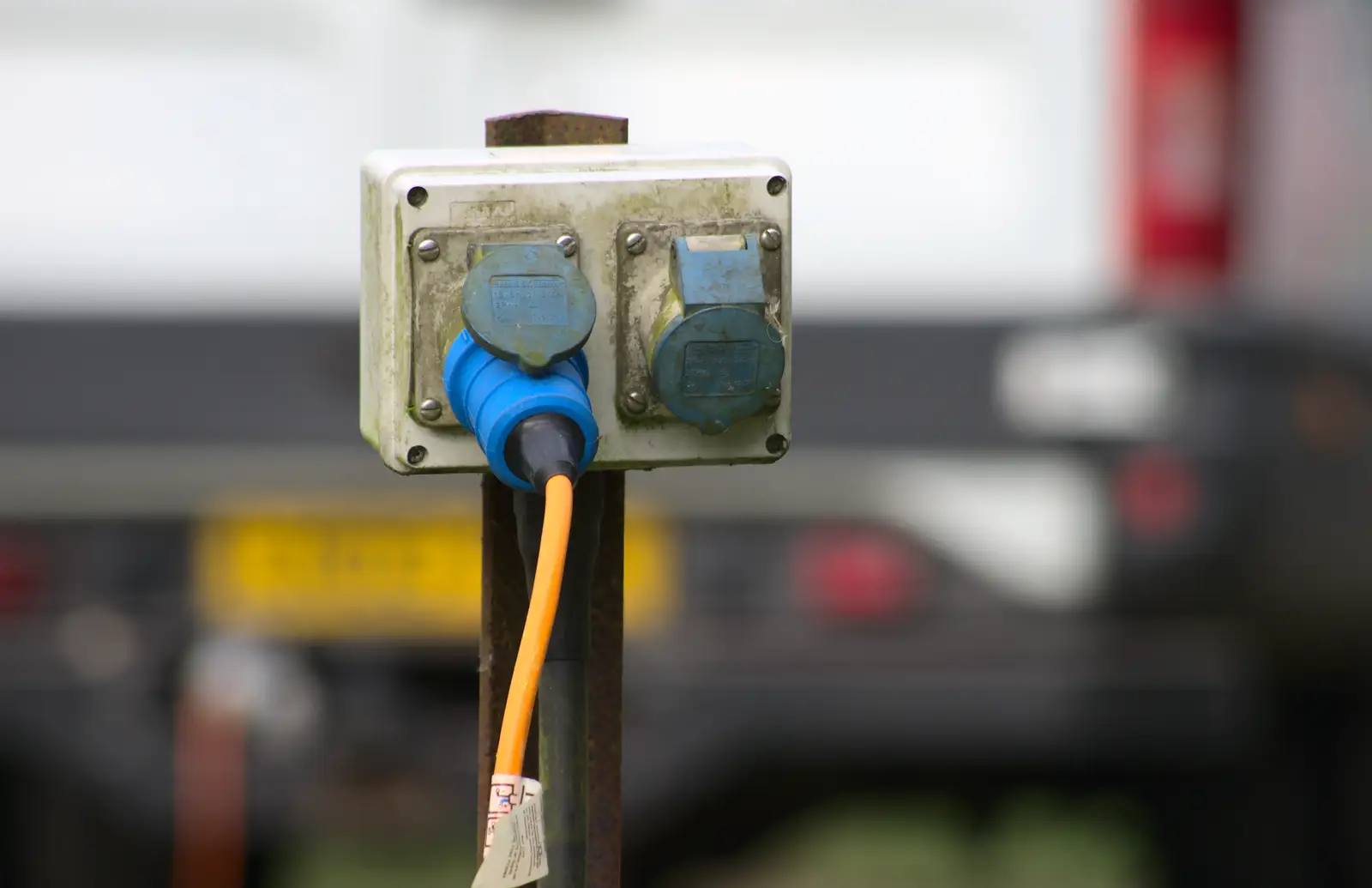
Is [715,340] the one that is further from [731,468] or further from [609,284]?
[731,468]

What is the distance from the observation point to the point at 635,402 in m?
1.48

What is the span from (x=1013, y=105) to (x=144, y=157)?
136 cm

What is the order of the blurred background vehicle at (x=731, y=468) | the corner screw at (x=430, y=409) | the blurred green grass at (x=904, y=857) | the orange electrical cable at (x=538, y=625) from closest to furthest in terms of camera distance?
the orange electrical cable at (x=538, y=625) < the corner screw at (x=430, y=409) < the blurred background vehicle at (x=731, y=468) < the blurred green grass at (x=904, y=857)

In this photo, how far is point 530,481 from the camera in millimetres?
1372

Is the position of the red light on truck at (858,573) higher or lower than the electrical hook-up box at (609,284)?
lower

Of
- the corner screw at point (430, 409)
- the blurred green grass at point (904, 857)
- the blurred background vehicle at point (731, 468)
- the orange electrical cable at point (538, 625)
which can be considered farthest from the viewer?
the blurred green grass at point (904, 857)

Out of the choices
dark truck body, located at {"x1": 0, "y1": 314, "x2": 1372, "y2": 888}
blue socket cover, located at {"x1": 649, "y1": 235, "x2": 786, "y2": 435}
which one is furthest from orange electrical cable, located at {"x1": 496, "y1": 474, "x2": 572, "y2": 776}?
dark truck body, located at {"x1": 0, "y1": 314, "x2": 1372, "y2": 888}

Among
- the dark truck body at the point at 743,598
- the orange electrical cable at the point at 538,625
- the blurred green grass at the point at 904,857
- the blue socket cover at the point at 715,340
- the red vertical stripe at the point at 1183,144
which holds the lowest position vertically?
the blurred green grass at the point at 904,857

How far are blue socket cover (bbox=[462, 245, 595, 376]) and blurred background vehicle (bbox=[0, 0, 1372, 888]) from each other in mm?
2119

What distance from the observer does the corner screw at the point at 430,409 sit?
57.9 inches

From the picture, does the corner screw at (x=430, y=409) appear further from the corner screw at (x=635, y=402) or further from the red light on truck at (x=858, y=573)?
the red light on truck at (x=858, y=573)

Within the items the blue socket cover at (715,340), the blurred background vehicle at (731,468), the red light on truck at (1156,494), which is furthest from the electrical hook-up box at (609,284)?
the red light on truck at (1156,494)

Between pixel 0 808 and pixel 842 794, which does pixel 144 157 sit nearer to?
pixel 0 808

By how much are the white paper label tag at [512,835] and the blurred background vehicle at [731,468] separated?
214 cm
